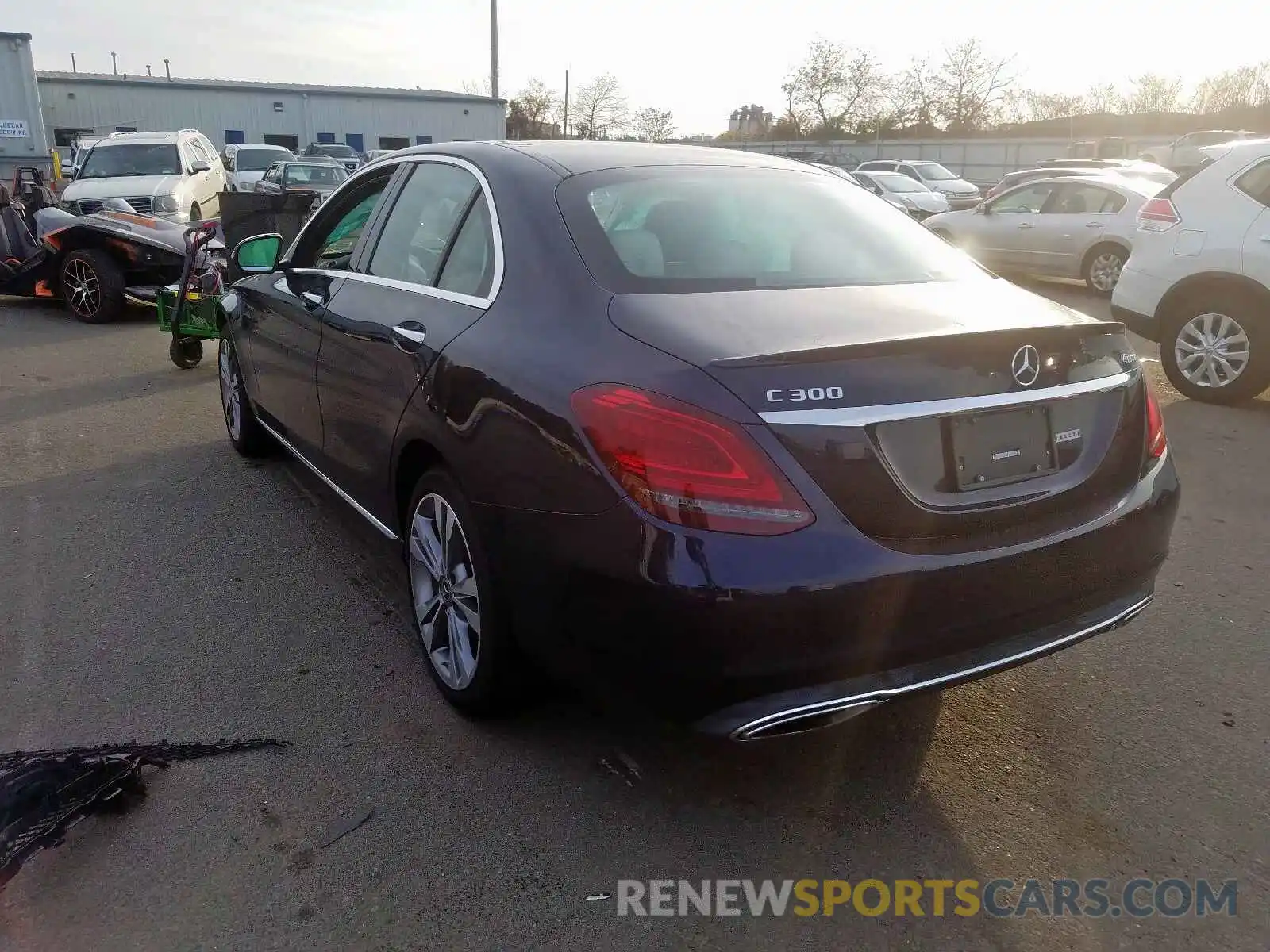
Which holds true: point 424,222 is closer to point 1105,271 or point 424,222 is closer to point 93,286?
point 93,286

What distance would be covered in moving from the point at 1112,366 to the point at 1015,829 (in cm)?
122

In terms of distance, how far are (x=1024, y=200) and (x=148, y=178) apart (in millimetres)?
13223

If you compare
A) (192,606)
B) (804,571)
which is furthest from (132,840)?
(804,571)

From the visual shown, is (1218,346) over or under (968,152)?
under

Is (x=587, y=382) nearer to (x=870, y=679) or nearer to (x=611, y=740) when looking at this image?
(x=870, y=679)

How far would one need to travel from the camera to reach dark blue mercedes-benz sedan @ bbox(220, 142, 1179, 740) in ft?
7.21

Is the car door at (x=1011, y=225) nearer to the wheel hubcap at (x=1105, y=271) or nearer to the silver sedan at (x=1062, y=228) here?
the silver sedan at (x=1062, y=228)

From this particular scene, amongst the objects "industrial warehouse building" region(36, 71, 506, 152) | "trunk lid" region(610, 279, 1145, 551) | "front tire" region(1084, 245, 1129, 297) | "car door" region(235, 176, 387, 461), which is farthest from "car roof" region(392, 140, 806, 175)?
"industrial warehouse building" region(36, 71, 506, 152)

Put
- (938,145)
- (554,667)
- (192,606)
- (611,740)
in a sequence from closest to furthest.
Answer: (554,667) → (611,740) → (192,606) → (938,145)

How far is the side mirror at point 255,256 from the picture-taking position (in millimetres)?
4801

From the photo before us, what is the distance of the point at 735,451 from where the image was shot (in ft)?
7.14

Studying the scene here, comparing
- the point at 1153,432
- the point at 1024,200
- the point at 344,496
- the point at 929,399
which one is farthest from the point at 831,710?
the point at 1024,200

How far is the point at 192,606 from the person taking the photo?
3.88m

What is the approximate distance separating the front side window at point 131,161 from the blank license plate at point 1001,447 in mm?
17276
